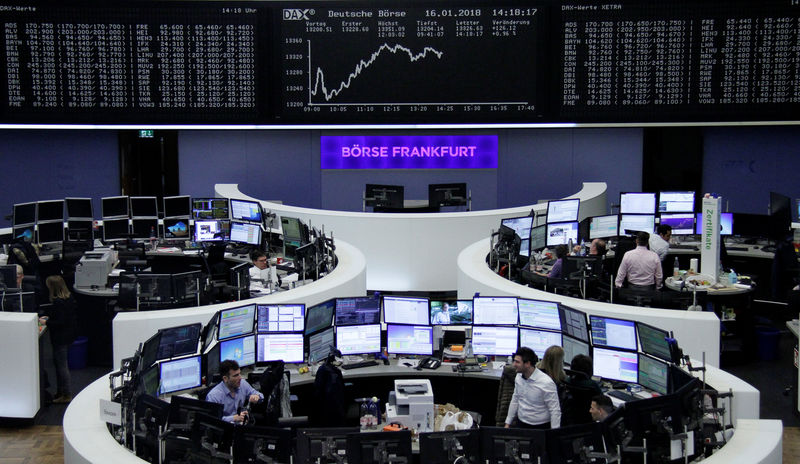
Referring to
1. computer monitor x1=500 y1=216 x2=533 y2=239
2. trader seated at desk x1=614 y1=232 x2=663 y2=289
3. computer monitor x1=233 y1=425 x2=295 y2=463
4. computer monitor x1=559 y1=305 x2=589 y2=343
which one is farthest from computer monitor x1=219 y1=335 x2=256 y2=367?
computer monitor x1=500 y1=216 x2=533 y2=239

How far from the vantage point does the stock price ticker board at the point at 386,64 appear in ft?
40.0

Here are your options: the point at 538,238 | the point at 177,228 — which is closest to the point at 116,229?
the point at 177,228

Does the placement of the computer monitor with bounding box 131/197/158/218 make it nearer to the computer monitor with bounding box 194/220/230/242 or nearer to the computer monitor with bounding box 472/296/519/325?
the computer monitor with bounding box 194/220/230/242

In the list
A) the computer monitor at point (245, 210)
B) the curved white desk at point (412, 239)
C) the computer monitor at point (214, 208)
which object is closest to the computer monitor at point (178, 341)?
Result: the curved white desk at point (412, 239)

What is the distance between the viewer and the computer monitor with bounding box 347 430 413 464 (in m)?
5.89

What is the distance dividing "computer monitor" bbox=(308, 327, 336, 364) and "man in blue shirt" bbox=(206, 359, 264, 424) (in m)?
1.13

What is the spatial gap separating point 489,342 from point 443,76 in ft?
16.5

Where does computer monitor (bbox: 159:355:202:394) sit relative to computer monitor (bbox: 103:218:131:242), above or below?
below

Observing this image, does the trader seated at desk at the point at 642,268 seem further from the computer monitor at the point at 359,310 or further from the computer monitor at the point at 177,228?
the computer monitor at the point at 177,228

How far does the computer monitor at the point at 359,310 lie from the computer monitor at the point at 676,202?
240 inches

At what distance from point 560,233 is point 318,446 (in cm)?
712

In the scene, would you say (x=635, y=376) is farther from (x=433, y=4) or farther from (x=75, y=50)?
(x=75, y=50)

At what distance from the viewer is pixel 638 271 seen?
10266mm

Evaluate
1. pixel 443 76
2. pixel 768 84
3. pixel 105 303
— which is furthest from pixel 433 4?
pixel 105 303
